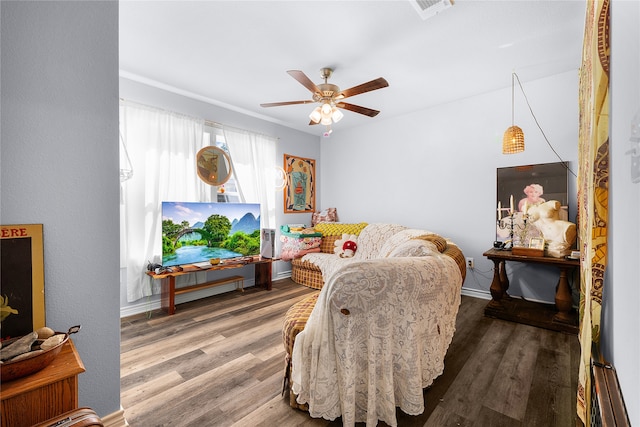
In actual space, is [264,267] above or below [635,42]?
below

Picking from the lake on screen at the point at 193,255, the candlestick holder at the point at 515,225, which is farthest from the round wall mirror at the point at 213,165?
the candlestick holder at the point at 515,225

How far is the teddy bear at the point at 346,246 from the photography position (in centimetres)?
406

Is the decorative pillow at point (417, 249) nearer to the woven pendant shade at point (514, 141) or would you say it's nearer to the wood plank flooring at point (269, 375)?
the wood plank flooring at point (269, 375)

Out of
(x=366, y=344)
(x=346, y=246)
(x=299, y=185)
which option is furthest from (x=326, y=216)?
(x=366, y=344)

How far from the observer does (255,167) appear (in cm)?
414

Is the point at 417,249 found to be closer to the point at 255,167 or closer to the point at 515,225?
the point at 515,225

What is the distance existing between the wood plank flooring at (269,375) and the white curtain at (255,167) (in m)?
1.79

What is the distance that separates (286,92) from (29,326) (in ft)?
10.4

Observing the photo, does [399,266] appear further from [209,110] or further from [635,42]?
[209,110]

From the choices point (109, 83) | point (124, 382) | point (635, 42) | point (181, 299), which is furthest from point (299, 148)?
point (635, 42)

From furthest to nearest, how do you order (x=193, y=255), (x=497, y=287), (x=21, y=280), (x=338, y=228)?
1. (x=338, y=228)
2. (x=193, y=255)
3. (x=497, y=287)
4. (x=21, y=280)

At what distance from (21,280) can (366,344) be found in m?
1.59

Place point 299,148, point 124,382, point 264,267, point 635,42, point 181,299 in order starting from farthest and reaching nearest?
point 299,148, point 264,267, point 181,299, point 124,382, point 635,42

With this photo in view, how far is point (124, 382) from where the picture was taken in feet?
6.09
